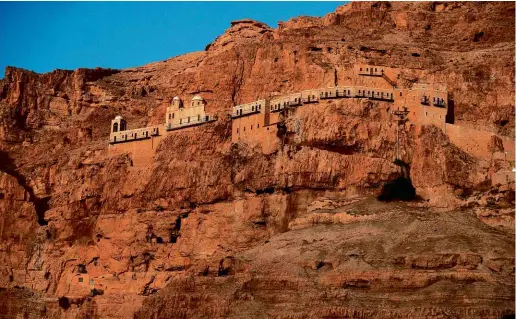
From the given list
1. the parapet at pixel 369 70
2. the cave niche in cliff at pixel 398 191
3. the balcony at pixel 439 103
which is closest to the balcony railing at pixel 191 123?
the parapet at pixel 369 70

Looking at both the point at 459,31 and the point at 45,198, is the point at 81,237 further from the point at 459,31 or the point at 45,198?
the point at 459,31

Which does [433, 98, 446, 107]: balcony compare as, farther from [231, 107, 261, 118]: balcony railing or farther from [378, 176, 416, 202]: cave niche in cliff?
[231, 107, 261, 118]: balcony railing

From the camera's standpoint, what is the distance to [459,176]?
125875 mm

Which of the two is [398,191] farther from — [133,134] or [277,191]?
[133,134]

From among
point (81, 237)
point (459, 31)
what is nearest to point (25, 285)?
point (81, 237)

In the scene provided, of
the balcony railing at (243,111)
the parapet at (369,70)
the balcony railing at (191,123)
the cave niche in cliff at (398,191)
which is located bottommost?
the cave niche in cliff at (398,191)

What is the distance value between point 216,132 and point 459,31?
28.1 meters

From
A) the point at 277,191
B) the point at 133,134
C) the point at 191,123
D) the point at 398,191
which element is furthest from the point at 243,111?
the point at 398,191

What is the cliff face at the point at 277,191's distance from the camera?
4525 inches

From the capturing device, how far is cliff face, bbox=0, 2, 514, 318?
11494 cm

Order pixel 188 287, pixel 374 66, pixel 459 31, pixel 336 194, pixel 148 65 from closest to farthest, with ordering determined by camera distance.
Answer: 1. pixel 188 287
2. pixel 336 194
3. pixel 374 66
4. pixel 459 31
5. pixel 148 65

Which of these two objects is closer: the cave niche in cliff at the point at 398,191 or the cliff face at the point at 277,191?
the cliff face at the point at 277,191

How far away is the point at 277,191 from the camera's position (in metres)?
131

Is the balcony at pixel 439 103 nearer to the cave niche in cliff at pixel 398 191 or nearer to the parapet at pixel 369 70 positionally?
the cave niche in cliff at pixel 398 191
